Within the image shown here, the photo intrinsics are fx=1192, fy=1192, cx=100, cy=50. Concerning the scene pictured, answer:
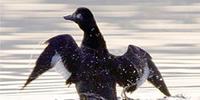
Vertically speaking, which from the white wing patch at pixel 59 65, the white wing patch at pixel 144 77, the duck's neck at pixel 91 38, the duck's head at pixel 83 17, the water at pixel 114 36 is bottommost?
the water at pixel 114 36

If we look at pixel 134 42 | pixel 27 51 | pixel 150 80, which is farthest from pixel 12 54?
pixel 150 80

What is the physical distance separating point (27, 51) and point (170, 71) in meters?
2.35

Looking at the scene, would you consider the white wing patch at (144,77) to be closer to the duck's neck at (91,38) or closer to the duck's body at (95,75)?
the duck's body at (95,75)

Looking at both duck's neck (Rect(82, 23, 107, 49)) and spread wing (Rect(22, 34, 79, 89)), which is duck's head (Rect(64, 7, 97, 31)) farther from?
spread wing (Rect(22, 34, 79, 89))

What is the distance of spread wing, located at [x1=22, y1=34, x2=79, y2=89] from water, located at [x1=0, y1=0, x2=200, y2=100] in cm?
138

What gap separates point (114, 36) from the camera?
17.5 metres

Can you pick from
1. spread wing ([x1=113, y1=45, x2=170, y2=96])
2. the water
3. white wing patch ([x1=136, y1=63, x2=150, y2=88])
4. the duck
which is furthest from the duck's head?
the water

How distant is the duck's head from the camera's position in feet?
40.0

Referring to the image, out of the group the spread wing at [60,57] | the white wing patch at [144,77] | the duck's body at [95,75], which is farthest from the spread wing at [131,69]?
the spread wing at [60,57]

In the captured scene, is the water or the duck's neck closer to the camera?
the duck's neck

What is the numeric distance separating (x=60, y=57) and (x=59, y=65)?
109 millimetres

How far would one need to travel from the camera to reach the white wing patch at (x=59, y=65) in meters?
12.2

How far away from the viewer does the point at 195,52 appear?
1636 cm

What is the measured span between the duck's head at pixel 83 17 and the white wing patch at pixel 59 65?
40 cm
